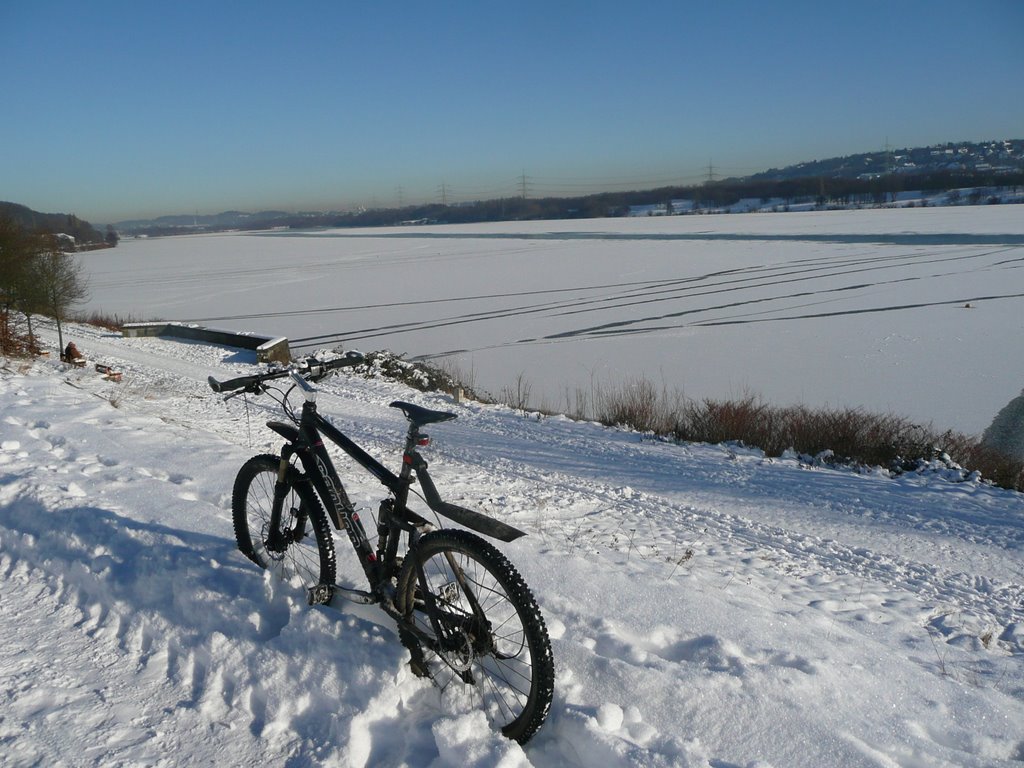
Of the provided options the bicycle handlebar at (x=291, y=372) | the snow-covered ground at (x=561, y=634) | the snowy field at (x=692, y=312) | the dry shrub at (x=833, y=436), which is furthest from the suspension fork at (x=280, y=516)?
the snowy field at (x=692, y=312)

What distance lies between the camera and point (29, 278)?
20.0 metres

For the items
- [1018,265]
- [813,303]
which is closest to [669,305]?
→ [813,303]

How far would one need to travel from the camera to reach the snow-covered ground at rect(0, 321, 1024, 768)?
2.66 meters

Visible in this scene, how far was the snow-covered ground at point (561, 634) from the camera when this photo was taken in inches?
105

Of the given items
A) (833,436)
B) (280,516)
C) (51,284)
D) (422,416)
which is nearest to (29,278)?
(51,284)

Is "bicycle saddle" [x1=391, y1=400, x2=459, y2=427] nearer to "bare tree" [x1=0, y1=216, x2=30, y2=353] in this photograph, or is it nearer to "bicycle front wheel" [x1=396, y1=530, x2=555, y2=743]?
"bicycle front wheel" [x1=396, y1=530, x2=555, y2=743]

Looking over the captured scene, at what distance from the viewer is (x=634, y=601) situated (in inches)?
142

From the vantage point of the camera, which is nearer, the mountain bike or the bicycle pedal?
the mountain bike

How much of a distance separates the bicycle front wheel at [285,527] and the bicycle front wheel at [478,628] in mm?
622

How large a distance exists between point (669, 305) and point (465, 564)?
2448cm

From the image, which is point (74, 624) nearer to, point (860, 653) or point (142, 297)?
point (860, 653)

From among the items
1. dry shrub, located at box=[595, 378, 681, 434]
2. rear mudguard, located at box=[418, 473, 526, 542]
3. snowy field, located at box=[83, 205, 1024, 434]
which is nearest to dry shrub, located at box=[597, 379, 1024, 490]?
dry shrub, located at box=[595, 378, 681, 434]

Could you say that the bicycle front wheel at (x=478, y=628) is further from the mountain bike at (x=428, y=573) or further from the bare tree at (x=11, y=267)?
the bare tree at (x=11, y=267)

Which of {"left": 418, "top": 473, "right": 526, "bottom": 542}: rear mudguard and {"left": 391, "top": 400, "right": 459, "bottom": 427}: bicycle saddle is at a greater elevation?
{"left": 391, "top": 400, "right": 459, "bottom": 427}: bicycle saddle
